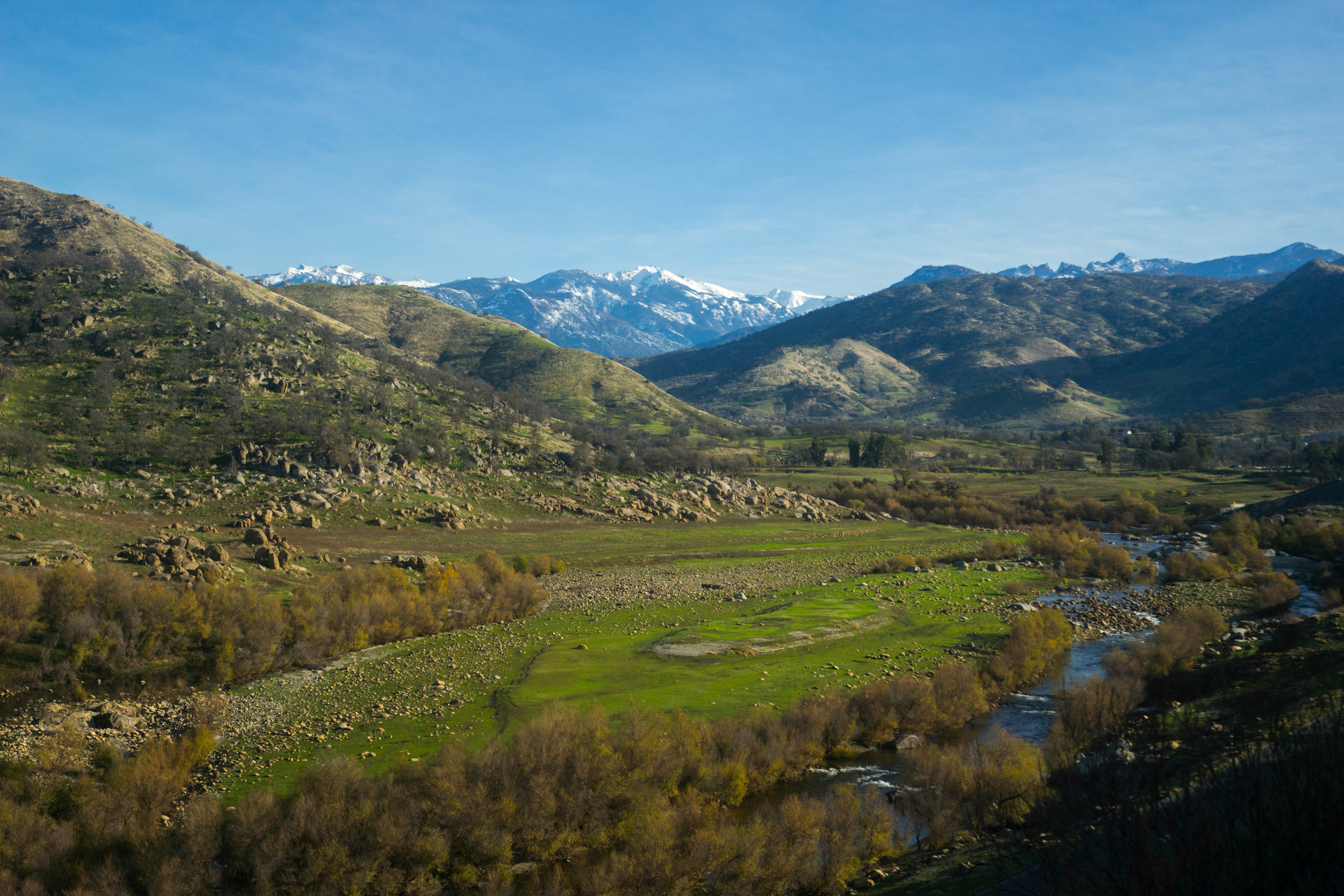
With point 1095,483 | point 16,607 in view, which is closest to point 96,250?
point 16,607

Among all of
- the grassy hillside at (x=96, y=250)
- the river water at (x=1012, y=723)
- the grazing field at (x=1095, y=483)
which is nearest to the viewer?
the river water at (x=1012, y=723)

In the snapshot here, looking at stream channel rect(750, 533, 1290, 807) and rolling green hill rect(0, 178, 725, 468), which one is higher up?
rolling green hill rect(0, 178, 725, 468)

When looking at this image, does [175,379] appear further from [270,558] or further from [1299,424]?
[1299,424]

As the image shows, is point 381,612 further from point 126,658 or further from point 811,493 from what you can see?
point 811,493

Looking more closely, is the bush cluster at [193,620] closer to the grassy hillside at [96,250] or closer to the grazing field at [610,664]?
the grazing field at [610,664]

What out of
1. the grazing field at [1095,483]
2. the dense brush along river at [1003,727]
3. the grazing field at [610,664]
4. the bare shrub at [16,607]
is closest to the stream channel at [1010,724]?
the dense brush along river at [1003,727]

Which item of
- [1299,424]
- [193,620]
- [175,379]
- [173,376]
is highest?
[173,376]

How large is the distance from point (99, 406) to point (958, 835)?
79.9 metres

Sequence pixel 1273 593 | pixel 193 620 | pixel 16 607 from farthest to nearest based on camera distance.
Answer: pixel 1273 593, pixel 193 620, pixel 16 607

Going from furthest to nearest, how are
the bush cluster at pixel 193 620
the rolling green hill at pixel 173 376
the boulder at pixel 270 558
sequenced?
1. the rolling green hill at pixel 173 376
2. the boulder at pixel 270 558
3. the bush cluster at pixel 193 620

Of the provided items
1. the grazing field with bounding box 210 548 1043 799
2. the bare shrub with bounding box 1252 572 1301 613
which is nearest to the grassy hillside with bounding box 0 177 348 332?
the grazing field with bounding box 210 548 1043 799

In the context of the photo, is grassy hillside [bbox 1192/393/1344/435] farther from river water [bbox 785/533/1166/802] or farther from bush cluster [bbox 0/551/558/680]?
bush cluster [bbox 0/551/558/680]

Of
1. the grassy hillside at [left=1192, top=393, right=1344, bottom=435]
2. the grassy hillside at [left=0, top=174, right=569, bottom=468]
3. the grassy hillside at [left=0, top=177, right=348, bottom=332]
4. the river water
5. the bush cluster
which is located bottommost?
the river water

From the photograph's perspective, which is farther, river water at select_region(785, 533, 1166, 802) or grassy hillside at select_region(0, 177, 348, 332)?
grassy hillside at select_region(0, 177, 348, 332)
